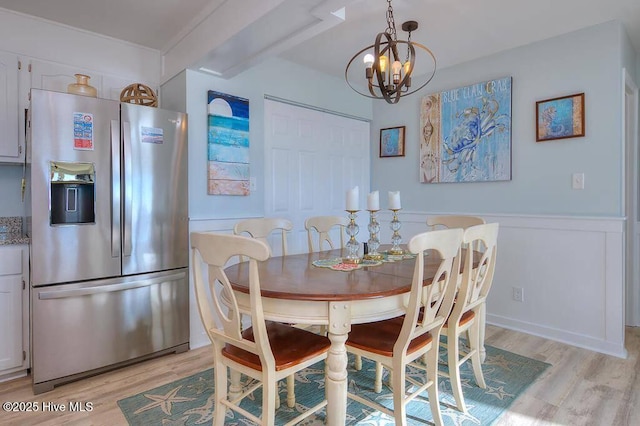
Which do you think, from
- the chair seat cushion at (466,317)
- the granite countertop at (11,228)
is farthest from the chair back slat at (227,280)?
the granite countertop at (11,228)

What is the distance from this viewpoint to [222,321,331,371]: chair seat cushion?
1495 mm

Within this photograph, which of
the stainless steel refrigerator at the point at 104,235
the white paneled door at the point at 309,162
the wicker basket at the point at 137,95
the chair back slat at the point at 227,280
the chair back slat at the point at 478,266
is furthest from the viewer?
the white paneled door at the point at 309,162

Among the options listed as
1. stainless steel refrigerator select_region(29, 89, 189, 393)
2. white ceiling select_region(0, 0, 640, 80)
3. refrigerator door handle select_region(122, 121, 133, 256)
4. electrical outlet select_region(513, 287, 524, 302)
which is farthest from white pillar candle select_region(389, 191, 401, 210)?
refrigerator door handle select_region(122, 121, 133, 256)

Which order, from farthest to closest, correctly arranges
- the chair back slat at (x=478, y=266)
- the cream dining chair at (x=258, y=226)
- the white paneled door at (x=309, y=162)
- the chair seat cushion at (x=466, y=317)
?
the white paneled door at (x=309, y=162) → the cream dining chair at (x=258, y=226) → the chair seat cushion at (x=466, y=317) → the chair back slat at (x=478, y=266)

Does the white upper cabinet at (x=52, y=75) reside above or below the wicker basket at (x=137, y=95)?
above

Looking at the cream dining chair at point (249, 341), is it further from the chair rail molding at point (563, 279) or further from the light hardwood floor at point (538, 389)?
→ the chair rail molding at point (563, 279)

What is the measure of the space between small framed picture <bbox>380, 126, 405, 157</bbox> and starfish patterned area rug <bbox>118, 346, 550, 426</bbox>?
7.54 feet

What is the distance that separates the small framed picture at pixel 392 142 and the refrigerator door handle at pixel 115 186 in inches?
106

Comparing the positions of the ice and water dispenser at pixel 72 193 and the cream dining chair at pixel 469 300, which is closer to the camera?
the cream dining chair at pixel 469 300

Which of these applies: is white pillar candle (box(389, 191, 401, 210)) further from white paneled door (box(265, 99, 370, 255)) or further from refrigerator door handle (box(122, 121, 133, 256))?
refrigerator door handle (box(122, 121, 133, 256))

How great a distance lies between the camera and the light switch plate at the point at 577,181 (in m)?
2.85

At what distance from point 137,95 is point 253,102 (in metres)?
0.90

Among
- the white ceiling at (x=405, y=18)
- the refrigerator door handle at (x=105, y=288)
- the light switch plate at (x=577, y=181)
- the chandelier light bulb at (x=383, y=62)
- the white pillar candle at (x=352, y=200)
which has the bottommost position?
the refrigerator door handle at (x=105, y=288)

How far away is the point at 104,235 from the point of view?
2363 mm
